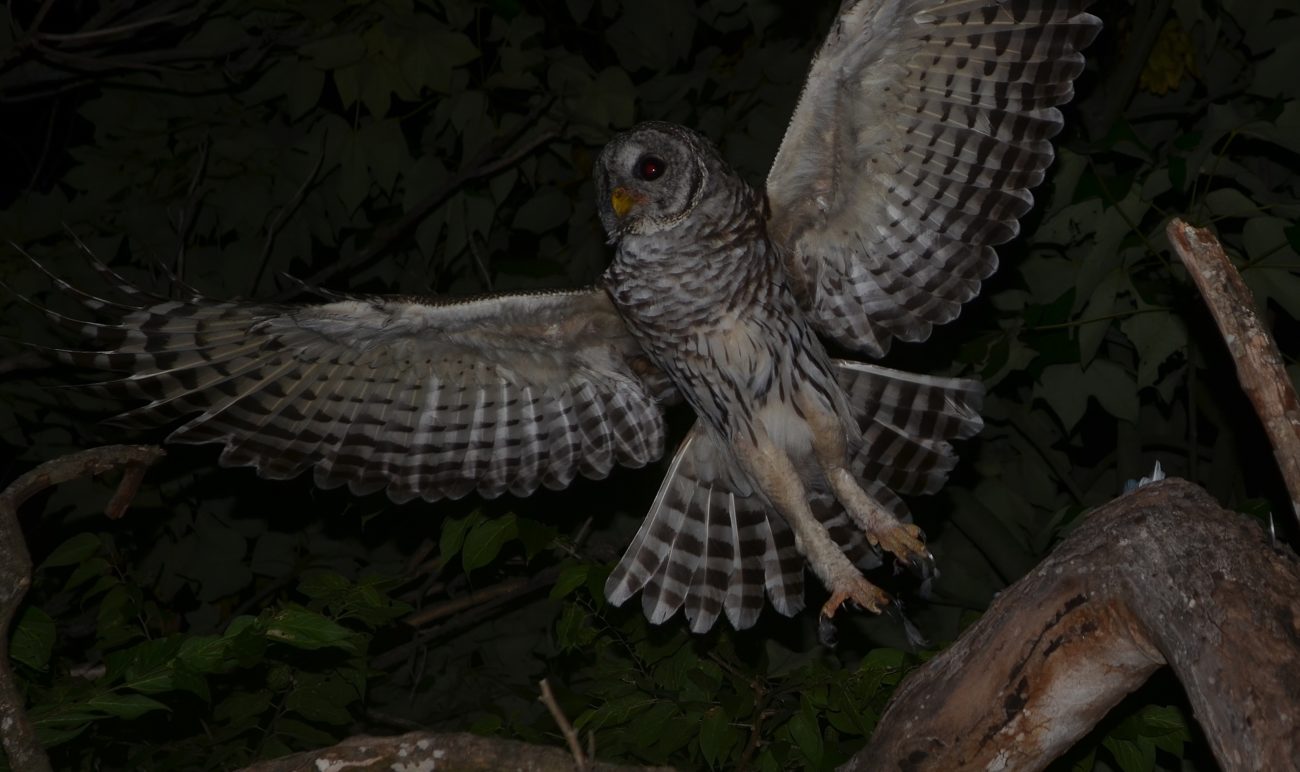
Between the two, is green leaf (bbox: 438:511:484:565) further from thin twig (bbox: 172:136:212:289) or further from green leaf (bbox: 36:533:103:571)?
thin twig (bbox: 172:136:212:289)

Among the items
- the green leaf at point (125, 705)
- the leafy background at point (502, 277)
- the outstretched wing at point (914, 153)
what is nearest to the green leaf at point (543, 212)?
the leafy background at point (502, 277)

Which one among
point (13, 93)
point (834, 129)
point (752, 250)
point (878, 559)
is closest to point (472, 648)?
point (878, 559)

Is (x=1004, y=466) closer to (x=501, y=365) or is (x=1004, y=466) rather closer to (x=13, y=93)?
(x=501, y=365)

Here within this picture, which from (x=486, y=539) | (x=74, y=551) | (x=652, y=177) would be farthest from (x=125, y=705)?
(x=652, y=177)

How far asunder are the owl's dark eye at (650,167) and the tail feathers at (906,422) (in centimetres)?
90

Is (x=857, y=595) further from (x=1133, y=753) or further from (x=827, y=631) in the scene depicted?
(x=1133, y=753)

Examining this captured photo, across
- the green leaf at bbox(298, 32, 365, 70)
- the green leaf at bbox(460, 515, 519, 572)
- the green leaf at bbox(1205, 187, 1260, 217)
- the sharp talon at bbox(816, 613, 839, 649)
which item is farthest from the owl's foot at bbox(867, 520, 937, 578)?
the green leaf at bbox(298, 32, 365, 70)

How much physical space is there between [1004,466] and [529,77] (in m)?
2.28

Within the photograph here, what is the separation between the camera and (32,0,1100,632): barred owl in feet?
11.6

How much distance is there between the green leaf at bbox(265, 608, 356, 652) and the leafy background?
92cm

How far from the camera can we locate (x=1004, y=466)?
4.91 meters

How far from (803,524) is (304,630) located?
1598 millimetres

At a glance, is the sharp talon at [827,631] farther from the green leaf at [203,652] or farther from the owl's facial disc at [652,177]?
the green leaf at [203,652]

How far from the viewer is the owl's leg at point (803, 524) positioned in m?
3.64
